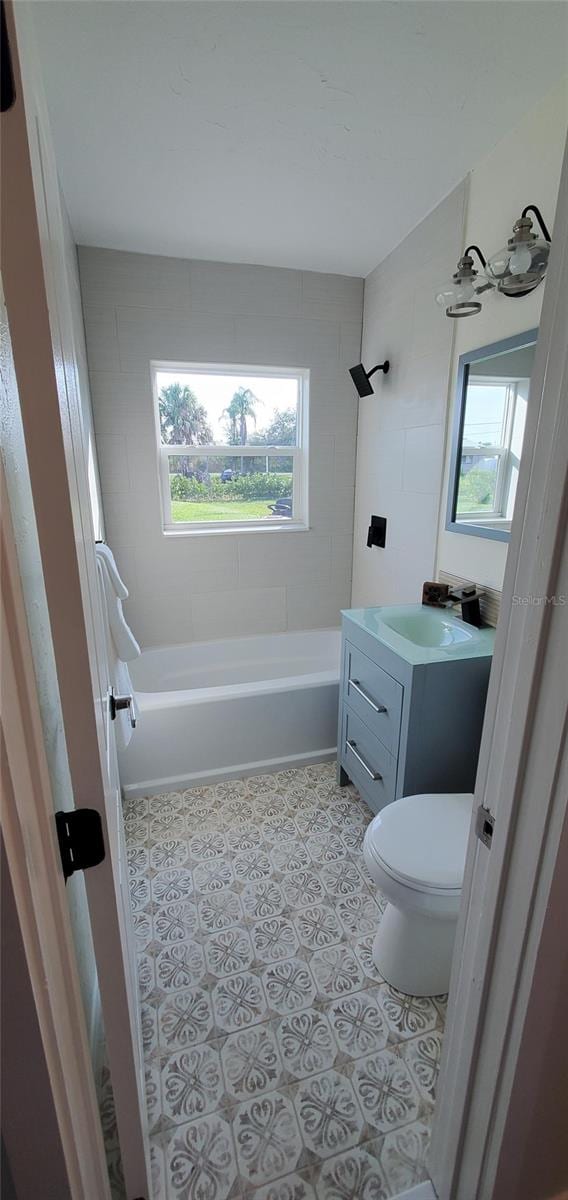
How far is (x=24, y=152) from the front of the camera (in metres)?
0.40

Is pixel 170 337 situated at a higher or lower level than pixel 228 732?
higher

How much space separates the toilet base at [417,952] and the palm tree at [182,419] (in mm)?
2354

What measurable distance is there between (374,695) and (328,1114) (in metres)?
1.10

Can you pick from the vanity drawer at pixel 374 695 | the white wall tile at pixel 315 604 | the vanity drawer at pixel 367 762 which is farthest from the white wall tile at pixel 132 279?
the vanity drawer at pixel 367 762

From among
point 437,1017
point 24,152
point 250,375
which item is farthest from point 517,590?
point 250,375

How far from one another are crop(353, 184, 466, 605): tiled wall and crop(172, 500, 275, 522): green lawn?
0.62 metres

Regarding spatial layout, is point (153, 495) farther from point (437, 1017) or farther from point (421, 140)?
point (437, 1017)

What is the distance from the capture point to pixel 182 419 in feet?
8.89

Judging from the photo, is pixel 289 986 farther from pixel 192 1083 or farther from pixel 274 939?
pixel 192 1083

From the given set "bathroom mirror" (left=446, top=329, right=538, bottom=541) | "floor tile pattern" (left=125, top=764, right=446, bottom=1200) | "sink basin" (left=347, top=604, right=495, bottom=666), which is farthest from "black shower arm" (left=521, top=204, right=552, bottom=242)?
"floor tile pattern" (left=125, top=764, right=446, bottom=1200)

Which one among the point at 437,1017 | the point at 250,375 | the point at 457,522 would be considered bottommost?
the point at 437,1017

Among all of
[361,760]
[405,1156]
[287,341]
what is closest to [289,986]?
[405,1156]

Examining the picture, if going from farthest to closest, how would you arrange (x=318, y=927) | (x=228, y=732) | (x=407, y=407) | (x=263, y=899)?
(x=407, y=407), (x=228, y=732), (x=263, y=899), (x=318, y=927)

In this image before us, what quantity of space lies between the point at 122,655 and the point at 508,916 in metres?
1.38
